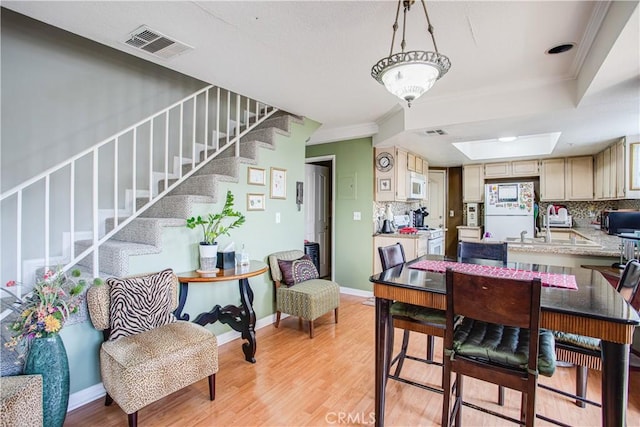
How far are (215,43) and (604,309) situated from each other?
8.71ft

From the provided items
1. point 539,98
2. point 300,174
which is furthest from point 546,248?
point 300,174

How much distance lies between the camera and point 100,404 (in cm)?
206

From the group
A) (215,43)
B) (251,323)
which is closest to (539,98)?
(215,43)

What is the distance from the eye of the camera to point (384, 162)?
4504mm

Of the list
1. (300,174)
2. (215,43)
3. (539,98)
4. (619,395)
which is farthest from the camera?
(300,174)

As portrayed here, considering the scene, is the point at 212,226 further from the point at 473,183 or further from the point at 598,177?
the point at 598,177

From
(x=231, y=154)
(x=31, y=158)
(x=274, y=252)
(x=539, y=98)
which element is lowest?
(x=274, y=252)

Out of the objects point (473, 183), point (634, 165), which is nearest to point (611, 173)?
point (634, 165)

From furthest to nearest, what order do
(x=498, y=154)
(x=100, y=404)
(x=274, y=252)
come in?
(x=498, y=154), (x=274, y=252), (x=100, y=404)

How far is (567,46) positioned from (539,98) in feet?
2.28

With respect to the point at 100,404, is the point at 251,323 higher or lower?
higher

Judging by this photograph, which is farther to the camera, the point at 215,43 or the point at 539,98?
the point at 539,98

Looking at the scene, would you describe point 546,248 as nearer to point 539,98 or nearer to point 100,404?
point 539,98

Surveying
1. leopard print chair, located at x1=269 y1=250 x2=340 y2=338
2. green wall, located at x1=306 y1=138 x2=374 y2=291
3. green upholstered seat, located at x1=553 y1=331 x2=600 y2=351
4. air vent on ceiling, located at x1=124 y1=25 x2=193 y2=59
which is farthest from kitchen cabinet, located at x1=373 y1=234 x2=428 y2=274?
air vent on ceiling, located at x1=124 y1=25 x2=193 y2=59
